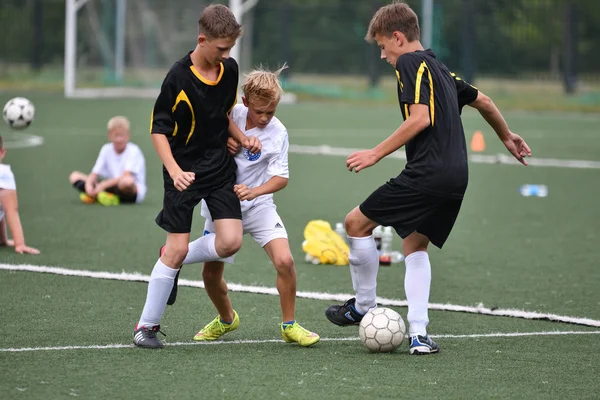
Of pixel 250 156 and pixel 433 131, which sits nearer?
pixel 433 131

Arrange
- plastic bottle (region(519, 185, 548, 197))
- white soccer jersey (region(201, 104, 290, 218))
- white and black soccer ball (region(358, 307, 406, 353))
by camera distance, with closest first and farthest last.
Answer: white and black soccer ball (region(358, 307, 406, 353)), white soccer jersey (region(201, 104, 290, 218)), plastic bottle (region(519, 185, 548, 197))

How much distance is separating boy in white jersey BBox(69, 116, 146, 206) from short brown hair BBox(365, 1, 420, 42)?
6.09 m

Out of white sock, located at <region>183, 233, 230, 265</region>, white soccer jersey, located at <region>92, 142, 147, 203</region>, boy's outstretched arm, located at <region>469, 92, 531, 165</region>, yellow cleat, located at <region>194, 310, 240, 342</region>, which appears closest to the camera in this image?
white sock, located at <region>183, 233, 230, 265</region>

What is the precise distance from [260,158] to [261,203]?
0.25 meters

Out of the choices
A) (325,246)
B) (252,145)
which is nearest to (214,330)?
(252,145)

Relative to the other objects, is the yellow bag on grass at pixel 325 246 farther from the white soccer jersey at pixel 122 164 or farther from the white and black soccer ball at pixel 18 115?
the white and black soccer ball at pixel 18 115

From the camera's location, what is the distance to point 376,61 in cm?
3372

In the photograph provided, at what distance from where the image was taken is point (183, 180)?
543cm

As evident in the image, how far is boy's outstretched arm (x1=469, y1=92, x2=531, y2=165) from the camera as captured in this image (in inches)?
240

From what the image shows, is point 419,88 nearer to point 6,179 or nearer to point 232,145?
point 232,145

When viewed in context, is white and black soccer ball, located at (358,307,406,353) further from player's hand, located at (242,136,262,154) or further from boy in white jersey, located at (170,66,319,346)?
player's hand, located at (242,136,262,154)

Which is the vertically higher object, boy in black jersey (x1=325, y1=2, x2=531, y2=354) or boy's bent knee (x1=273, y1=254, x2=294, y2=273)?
boy in black jersey (x1=325, y1=2, x2=531, y2=354)

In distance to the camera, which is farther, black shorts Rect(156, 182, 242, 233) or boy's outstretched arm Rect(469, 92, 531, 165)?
boy's outstretched arm Rect(469, 92, 531, 165)

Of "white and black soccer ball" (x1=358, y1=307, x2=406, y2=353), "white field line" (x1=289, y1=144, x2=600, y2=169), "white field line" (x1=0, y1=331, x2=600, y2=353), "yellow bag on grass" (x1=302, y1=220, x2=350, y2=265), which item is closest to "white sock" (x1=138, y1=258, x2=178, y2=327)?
"white field line" (x1=0, y1=331, x2=600, y2=353)
